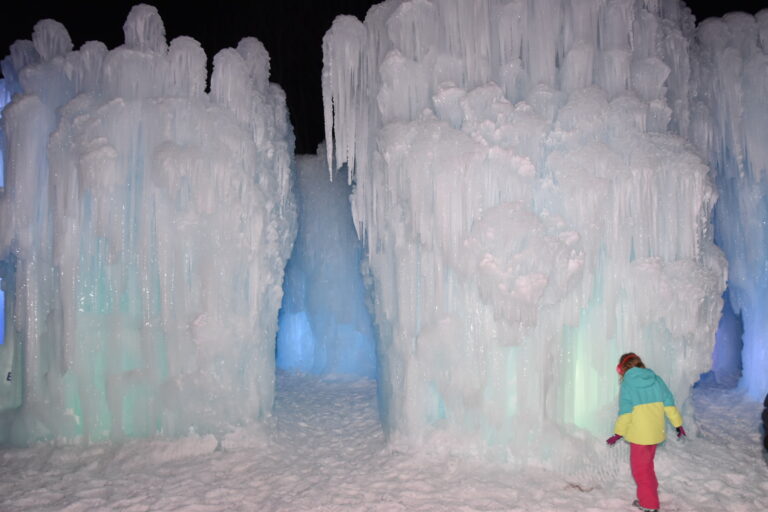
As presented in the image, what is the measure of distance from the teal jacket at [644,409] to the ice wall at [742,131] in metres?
4.88

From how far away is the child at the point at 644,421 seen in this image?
4.46 m

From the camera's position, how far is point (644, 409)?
4.47 metres

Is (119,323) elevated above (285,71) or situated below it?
below

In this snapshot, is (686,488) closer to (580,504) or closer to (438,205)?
(580,504)

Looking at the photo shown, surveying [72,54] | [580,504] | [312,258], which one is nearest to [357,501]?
[580,504]

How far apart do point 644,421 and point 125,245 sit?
6.06m

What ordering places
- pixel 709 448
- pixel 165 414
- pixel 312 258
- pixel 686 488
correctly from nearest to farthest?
pixel 686 488
pixel 709 448
pixel 165 414
pixel 312 258

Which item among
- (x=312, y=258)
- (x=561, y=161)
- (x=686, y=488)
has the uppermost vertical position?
(x=561, y=161)

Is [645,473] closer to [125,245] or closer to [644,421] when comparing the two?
[644,421]

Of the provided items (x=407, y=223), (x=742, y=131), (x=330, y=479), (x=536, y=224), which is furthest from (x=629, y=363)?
(x=742, y=131)

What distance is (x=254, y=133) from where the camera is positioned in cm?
731

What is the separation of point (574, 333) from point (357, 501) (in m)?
2.97

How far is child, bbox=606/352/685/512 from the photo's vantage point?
4.46 metres

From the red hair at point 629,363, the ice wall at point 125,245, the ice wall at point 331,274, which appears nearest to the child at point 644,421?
the red hair at point 629,363
